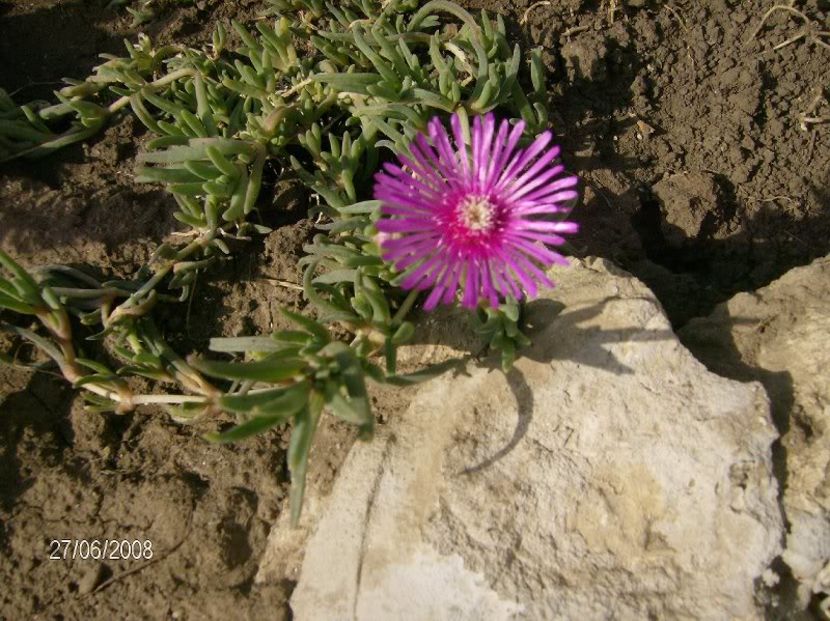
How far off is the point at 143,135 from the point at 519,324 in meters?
1.25

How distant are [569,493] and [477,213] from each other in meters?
0.59

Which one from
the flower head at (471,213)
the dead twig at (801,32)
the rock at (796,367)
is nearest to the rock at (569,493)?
the rock at (796,367)

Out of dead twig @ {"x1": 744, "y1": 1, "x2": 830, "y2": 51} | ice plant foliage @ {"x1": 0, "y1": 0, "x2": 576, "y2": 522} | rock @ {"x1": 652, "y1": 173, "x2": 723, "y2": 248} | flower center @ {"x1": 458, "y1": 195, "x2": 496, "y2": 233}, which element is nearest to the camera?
ice plant foliage @ {"x1": 0, "y1": 0, "x2": 576, "y2": 522}

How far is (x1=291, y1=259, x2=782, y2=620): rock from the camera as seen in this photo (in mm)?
1205

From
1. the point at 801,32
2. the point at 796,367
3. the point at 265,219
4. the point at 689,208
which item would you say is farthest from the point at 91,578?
the point at 801,32

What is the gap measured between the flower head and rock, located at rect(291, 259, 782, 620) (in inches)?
7.1

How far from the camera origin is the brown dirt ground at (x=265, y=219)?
1463mm

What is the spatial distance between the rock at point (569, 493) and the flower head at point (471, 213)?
0.18 m

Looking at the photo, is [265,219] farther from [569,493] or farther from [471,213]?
[569,493]

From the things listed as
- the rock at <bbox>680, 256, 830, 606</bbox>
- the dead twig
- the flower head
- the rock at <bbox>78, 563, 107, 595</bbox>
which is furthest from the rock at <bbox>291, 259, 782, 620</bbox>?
the dead twig

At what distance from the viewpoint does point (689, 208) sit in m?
1.89

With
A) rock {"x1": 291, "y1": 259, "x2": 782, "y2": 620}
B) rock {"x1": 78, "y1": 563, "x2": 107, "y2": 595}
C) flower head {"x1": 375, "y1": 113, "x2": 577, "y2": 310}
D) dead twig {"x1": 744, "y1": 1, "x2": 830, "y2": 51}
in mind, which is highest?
dead twig {"x1": 744, "y1": 1, "x2": 830, "y2": 51}

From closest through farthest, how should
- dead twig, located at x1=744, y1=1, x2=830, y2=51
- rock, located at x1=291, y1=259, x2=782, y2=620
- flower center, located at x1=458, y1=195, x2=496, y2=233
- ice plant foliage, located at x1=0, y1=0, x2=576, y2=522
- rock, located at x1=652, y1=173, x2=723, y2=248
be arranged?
1. rock, located at x1=291, y1=259, x2=782, y2=620
2. ice plant foliage, located at x1=0, y1=0, x2=576, y2=522
3. flower center, located at x1=458, y1=195, x2=496, y2=233
4. rock, located at x1=652, y1=173, x2=723, y2=248
5. dead twig, located at x1=744, y1=1, x2=830, y2=51

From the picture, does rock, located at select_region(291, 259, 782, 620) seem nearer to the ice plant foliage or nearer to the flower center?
the ice plant foliage
